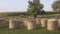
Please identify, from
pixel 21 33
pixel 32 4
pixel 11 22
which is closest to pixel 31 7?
pixel 32 4

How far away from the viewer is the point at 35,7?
30.6 metres

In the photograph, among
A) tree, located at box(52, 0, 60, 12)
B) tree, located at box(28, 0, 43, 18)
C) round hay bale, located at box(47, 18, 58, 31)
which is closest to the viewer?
round hay bale, located at box(47, 18, 58, 31)

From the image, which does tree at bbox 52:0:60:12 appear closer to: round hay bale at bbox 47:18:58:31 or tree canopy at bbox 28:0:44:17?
tree canopy at bbox 28:0:44:17

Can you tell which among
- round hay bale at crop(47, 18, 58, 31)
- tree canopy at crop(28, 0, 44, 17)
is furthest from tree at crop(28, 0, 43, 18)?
round hay bale at crop(47, 18, 58, 31)

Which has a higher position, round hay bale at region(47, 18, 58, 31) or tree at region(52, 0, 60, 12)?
tree at region(52, 0, 60, 12)

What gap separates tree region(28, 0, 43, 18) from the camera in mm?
30438

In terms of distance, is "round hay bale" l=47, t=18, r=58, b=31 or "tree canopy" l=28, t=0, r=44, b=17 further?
"tree canopy" l=28, t=0, r=44, b=17

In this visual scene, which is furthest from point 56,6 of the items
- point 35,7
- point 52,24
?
point 52,24

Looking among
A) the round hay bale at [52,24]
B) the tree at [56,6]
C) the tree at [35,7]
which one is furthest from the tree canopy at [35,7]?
the round hay bale at [52,24]

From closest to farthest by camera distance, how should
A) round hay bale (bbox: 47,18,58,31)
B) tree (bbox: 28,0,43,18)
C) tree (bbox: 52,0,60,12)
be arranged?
round hay bale (bbox: 47,18,58,31)
tree (bbox: 28,0,43,18)
tree (bbox: 52,0,60,12)

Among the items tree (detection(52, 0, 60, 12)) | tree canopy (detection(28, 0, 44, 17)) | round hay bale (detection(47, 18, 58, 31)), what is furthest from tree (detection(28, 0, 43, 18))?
round hay bale (detection(47, 18, 58, 31))

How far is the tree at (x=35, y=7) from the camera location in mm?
30438

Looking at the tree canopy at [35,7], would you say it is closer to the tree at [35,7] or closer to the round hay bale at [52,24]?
the tree at [35,7]

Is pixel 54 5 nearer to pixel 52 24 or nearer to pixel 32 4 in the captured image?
pixel 32 4
